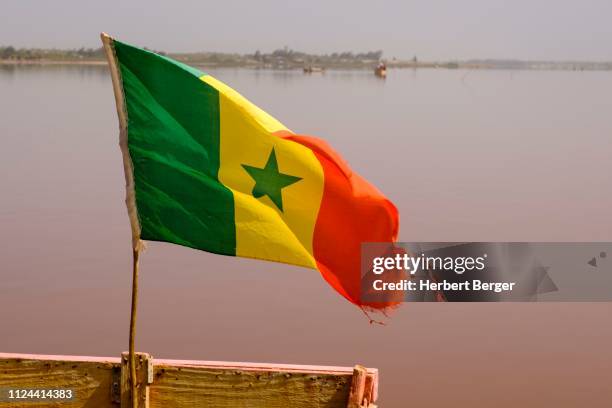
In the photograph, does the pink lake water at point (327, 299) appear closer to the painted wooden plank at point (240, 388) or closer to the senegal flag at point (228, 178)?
the painted wooden plank at point (240, 388)

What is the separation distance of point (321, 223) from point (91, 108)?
4023cm

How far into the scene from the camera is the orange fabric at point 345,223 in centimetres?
636

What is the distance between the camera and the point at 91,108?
4544cm

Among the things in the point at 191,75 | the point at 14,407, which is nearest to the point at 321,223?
the point at 191,75

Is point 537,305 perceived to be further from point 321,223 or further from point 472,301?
point 321,223

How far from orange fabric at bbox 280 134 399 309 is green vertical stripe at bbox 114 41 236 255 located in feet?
1.76

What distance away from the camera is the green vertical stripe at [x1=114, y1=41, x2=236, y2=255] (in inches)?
255

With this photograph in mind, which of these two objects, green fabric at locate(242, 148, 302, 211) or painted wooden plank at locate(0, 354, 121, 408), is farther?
painted wooden plank at locate(0, 354, 121, 408)

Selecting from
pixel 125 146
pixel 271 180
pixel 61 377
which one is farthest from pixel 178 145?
pixel 61 377

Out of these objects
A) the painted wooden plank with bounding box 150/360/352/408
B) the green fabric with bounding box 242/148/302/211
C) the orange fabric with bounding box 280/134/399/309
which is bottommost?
the painted wooden plank with bounding box 150/360/352/408

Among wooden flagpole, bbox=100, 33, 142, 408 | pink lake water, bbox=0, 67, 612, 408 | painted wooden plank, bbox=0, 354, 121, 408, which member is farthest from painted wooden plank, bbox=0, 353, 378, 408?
pink lake water, bbox=0, 67, 612, 408

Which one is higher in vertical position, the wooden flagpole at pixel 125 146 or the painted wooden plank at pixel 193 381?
the wooden flagpole at pixel 125 146

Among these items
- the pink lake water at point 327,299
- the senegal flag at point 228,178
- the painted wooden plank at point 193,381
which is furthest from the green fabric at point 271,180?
the pink lake water at point 327,299

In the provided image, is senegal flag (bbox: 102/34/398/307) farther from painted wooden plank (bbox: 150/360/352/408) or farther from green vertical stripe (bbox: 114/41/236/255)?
painted wooden plank (bbox: 150/360/352/408)
